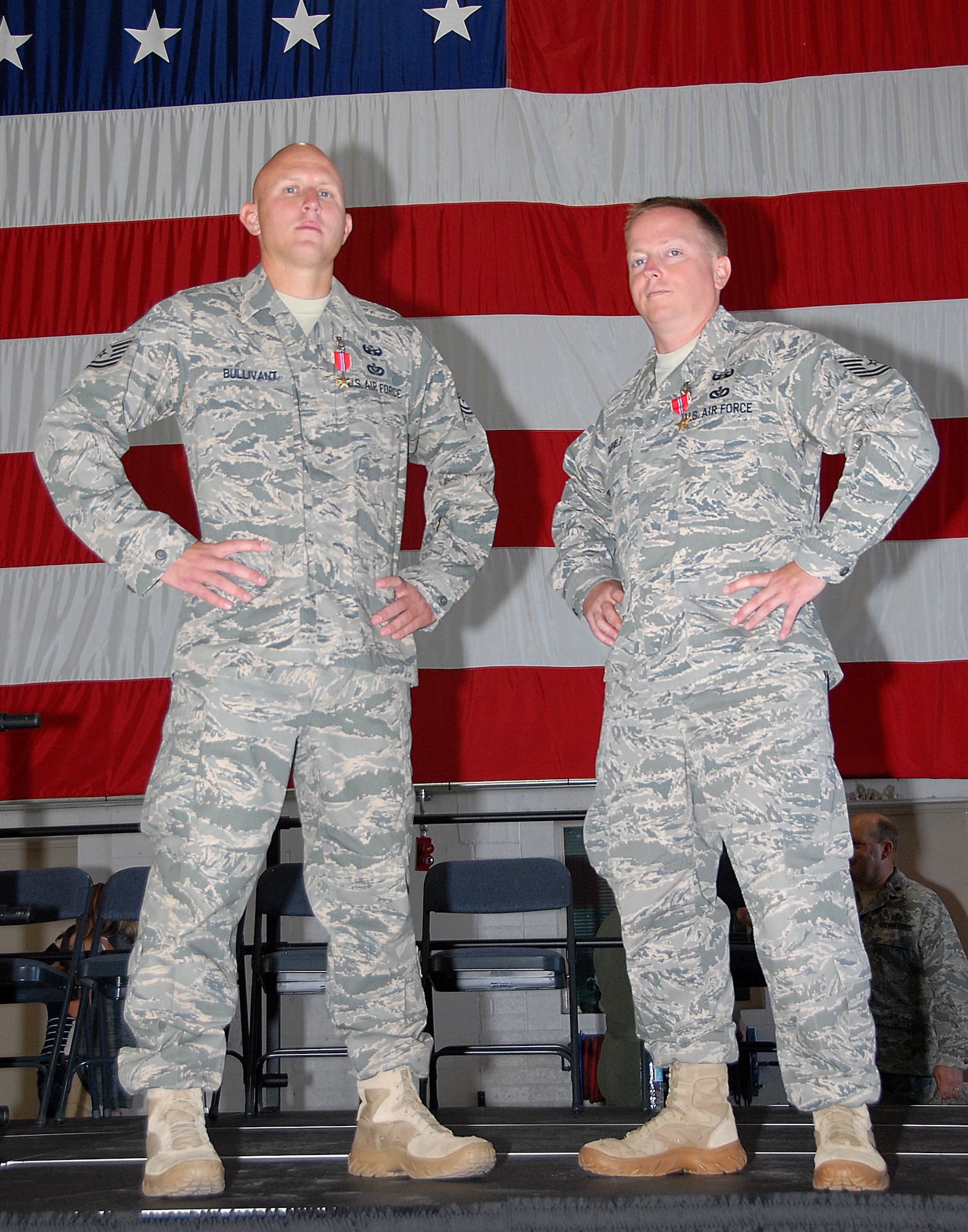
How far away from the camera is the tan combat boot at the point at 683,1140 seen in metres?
1.55

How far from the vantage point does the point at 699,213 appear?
1852 mm

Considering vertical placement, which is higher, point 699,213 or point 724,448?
point 699,213

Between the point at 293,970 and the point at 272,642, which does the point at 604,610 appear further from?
the point at 293,970

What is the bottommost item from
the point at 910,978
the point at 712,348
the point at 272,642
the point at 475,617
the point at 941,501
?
the point at 910,978

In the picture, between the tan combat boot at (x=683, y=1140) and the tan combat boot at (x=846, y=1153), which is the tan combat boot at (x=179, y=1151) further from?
the tan combat boot at (x=846, y=1153)

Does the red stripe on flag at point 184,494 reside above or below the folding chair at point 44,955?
above

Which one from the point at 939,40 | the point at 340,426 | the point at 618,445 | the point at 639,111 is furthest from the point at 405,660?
the point at 939,40

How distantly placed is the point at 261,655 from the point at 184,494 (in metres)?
2.12

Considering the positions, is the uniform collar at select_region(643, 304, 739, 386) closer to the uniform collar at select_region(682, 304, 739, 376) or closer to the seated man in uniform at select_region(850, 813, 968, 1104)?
the uniform collar at select_region(682, 304, 739, 376)

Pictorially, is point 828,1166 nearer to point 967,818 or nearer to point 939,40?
point 939,40

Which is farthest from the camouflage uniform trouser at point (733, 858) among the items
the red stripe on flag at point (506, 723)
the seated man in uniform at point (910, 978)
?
the red stripe on flag at point (506, 723)

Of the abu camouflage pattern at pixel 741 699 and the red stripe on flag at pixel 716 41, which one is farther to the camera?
the red stripe on flag at pixel 716 41

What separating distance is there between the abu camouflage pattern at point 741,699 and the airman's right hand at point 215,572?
58 cm

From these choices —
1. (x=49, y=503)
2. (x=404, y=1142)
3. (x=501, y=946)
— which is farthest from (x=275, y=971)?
(x=404, y=1142)
